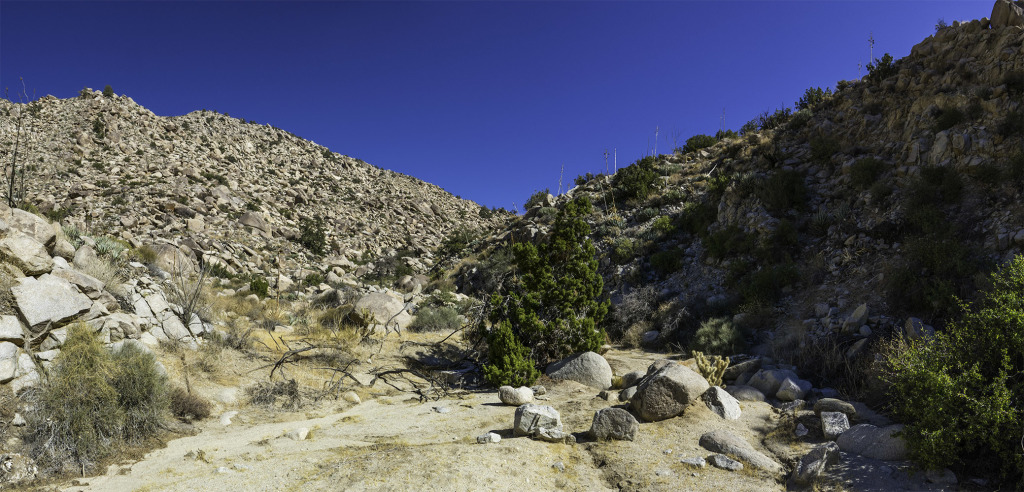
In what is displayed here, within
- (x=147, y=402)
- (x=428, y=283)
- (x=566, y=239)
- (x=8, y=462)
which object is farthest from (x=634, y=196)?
(x=8, y=462)

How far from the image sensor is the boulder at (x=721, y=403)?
251 inches

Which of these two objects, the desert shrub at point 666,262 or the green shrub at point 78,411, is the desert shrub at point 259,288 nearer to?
the green shrub at point 78,411

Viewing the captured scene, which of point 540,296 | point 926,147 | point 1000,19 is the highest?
point 1000,19

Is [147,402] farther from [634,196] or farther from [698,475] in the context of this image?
[634,196]

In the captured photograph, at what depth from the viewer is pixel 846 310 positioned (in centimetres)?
951

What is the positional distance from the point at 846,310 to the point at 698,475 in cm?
684

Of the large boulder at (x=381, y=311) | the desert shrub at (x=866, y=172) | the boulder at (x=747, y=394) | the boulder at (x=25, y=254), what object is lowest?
the boulder at (x=747, y=394)

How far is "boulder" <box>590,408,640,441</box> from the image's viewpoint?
5.70 meters

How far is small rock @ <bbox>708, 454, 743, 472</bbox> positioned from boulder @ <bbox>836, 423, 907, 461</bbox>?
124cm

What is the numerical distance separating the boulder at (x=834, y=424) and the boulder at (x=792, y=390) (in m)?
1.39

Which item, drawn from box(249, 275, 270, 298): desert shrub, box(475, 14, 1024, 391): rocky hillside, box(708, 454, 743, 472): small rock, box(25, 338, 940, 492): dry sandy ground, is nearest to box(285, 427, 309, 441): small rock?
box(25, 338, 940, 492): dry sandy ground

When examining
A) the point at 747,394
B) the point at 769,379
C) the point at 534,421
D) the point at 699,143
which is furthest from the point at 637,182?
the point at 534,421

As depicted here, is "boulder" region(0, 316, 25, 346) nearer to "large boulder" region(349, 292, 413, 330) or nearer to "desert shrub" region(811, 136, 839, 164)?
"large boulder" region(349, 292, 413, 330)

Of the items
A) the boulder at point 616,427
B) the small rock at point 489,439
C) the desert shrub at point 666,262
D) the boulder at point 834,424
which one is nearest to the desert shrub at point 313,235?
the desert shrub at point 666,262
